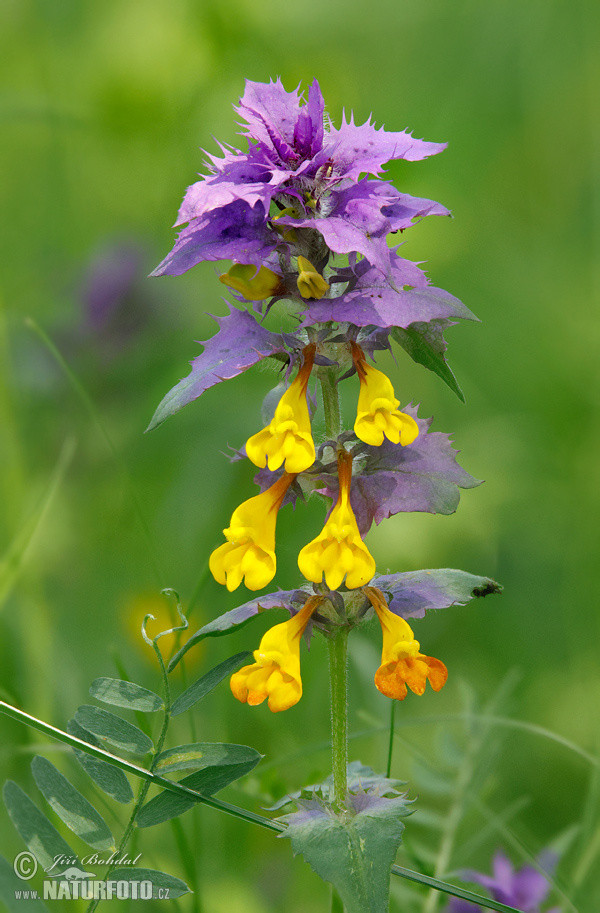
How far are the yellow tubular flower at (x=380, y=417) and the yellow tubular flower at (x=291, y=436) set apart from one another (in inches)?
2.6

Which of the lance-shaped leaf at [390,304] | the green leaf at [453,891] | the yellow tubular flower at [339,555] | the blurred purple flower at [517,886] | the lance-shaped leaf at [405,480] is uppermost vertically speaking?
the lance-shaped leaf at [390,304]

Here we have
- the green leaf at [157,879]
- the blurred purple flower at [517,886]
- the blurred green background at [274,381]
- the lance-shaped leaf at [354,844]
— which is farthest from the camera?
the blurred green background at [274,381]

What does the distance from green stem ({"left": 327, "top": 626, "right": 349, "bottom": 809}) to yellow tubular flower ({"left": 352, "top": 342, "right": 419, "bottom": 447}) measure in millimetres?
282

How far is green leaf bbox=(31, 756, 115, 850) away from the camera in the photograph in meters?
1.06

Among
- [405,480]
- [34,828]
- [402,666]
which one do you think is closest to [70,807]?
[34,828]

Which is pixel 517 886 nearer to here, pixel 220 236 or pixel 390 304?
pixel 390 304

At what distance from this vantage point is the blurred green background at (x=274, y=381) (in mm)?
2008

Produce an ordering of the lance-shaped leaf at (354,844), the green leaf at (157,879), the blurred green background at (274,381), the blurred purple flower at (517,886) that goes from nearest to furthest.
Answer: the lance-shaped leaf at (354,844) → the green leaf at (157,879) → the blurred purple flower at (517,886) → the blurred green background at (274,381)

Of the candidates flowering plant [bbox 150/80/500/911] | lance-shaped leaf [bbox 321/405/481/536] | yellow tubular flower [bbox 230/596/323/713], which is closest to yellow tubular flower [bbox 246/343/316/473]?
flowering plant [bbox 150/80/500/911]

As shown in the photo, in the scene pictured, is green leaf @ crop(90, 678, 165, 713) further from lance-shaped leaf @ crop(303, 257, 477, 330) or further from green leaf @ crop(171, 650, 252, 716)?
lance-shaped leaf @ crop(303, 257, 477, 330)

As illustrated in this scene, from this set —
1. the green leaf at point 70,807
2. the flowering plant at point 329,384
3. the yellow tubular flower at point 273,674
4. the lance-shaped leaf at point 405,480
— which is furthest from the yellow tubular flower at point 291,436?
the green leaf at point 70,807

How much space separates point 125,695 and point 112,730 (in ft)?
0.15

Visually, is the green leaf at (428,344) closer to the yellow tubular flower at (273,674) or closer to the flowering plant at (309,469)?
the flowering plant at (309,469)

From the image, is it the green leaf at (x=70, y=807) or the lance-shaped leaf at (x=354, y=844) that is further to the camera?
the green leaf at (x=70, y=807)
